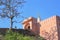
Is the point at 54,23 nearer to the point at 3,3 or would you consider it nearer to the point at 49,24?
the point at 49,24

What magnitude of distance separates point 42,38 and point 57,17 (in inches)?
59.9

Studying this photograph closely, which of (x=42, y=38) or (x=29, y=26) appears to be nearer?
(x=42, y=38)

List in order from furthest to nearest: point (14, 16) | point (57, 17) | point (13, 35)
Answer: point (57, 17)
point (14, 16)
point (13, 35)

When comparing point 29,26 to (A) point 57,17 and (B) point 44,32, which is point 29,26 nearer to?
(B) point 44,32

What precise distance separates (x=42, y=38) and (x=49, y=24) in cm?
93

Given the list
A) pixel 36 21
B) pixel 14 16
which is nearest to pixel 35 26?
pixel 36 21

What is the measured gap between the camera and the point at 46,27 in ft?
39.9

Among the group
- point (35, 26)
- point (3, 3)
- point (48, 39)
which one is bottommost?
point (48, 39)

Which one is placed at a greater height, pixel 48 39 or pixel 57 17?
pixel 57 17

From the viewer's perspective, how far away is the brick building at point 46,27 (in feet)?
37.7

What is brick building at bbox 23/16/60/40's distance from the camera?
1148cm

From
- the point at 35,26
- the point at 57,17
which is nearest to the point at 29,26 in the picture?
the point at 35,26

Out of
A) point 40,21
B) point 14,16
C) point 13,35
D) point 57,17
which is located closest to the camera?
point 13,35

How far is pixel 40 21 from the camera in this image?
41.8 ft
